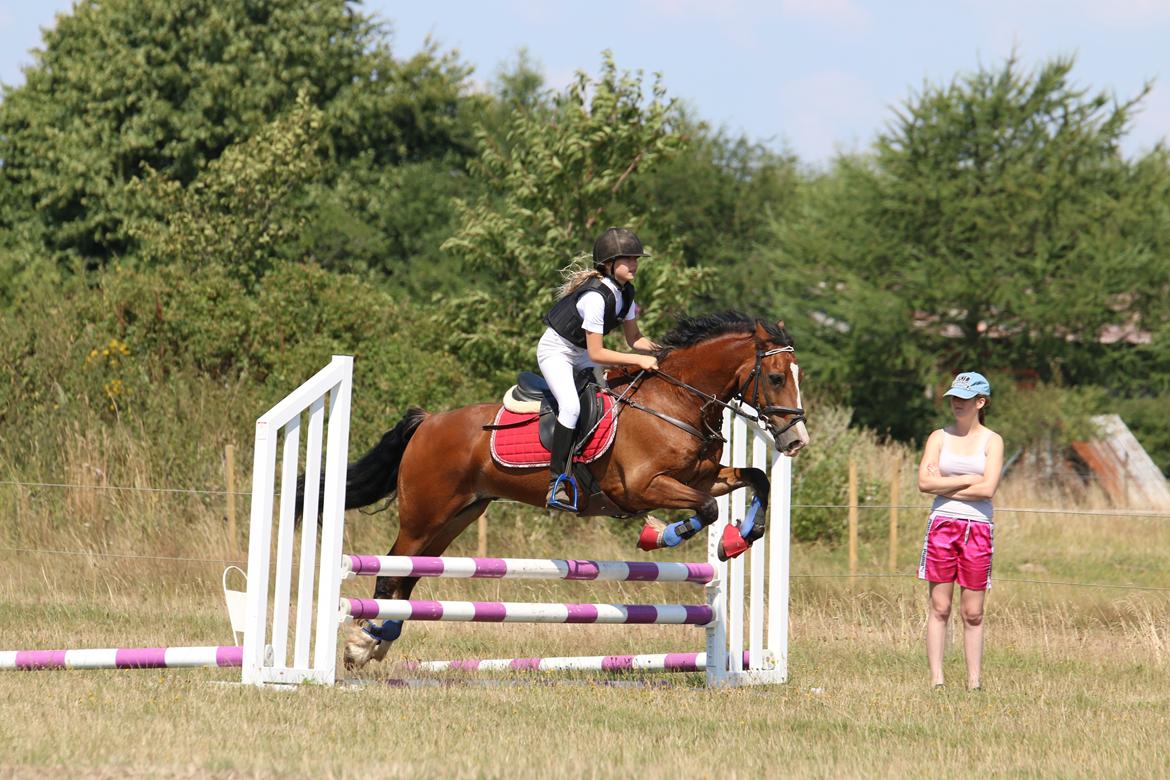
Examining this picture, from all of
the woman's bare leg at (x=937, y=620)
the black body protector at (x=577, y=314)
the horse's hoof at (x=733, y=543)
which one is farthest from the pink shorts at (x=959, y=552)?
the black body protector at (x=577, y=314)

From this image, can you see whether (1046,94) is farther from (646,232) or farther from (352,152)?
(352,152)

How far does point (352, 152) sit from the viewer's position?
33062mm

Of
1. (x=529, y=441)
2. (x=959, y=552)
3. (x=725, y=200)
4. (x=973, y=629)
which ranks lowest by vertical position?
(x=973, y=629)

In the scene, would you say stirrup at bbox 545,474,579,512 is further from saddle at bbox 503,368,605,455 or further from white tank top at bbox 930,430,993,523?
white tank top at bbox 930,430,993,523

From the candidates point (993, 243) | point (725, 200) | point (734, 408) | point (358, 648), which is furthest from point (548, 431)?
point (725, 200)

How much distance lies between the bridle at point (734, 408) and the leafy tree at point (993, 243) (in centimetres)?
1929

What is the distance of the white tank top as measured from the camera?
7617 millimetres

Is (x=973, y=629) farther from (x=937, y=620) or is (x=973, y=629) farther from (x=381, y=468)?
(x=381, y=468)

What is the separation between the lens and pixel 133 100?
29.4m

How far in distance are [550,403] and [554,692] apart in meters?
1.56

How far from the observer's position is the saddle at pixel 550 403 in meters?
7.73

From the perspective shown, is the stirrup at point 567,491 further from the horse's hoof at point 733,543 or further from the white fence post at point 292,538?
the white fence post at point 292,538

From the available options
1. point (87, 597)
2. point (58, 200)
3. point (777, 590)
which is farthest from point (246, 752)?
point (58, 200)

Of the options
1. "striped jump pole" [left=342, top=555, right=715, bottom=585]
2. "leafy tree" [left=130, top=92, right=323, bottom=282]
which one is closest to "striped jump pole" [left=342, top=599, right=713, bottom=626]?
"striped jump pole" [left=342, top=555, right=715, bottom=585]
